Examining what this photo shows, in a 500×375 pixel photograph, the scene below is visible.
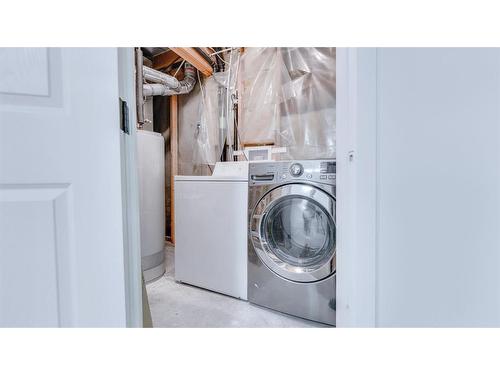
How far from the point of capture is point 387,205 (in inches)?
24.2

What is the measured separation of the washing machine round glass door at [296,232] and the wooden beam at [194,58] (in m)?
1.52

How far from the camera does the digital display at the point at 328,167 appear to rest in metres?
1.11

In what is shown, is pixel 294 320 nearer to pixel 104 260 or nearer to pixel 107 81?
pixel 104 260

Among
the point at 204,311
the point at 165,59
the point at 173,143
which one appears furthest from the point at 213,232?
the point at 165,59

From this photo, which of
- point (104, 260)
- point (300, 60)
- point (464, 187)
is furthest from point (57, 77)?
point (300, 60)

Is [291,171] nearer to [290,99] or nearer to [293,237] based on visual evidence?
[293,237]

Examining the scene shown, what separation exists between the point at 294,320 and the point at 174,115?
2.42 meters

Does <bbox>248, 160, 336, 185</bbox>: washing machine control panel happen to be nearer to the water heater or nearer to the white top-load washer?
→ the white top-load washer

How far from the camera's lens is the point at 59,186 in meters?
0.48

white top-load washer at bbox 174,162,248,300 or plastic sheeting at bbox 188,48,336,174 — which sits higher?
plastic sheeting at bbox 188,48,336,174

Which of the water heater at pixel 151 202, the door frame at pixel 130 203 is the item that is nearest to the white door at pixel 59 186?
the door frame at pixel 130 203

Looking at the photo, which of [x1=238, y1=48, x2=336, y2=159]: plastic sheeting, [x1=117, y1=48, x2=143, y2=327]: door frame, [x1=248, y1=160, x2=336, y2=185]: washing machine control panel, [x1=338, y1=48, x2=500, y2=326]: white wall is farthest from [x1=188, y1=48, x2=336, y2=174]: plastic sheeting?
[x1=117, y1=48, x2=143, y2=327]: door frame

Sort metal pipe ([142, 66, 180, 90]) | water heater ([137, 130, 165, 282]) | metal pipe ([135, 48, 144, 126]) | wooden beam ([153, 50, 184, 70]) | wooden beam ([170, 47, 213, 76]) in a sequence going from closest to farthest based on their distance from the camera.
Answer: metal pipe ([135, 48, 144, 126])
water heater ([137, 130, 165, 282])
wooden beam ([170, 47, 213, 76])
metal pipe ([142, 66, 180, 90])
wooden beam ([153, 50, 184, 70])

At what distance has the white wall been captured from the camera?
1.97 ft
